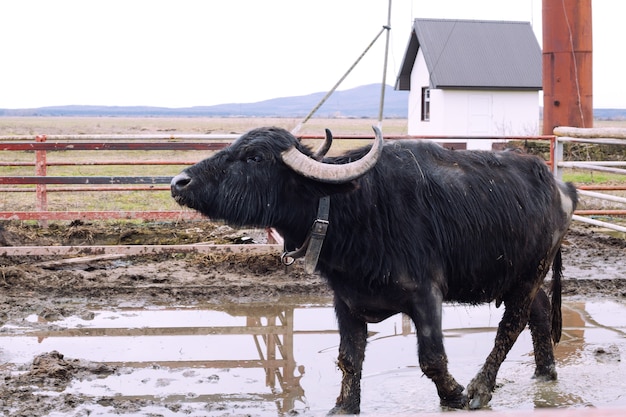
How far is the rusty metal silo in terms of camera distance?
18.6 meters

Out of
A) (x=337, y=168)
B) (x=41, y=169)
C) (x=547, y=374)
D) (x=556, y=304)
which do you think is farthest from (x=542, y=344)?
(x=41, y=169)

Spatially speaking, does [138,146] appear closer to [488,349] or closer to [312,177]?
→ [488,349]

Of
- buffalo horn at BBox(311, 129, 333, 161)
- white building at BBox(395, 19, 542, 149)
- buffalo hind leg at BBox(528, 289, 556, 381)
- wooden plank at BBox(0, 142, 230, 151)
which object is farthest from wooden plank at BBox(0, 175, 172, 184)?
white building at BBox(395, 19, 542, 149)

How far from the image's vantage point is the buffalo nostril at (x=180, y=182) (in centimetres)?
485

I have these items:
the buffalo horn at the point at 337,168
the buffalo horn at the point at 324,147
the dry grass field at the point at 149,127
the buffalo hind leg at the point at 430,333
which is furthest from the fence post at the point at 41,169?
the dry grass field at the point at 149,127

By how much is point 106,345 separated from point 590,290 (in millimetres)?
5154

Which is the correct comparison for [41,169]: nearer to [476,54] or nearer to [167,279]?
[167,279]

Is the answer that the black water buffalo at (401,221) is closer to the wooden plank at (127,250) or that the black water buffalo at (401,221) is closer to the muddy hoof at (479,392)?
the muddy hoof at (479,392)

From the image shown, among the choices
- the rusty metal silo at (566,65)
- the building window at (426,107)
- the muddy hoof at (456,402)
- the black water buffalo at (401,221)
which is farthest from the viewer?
the building window at (426,107)

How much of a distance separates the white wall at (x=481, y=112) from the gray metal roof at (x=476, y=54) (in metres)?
0.54

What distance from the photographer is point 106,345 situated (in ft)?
23.9

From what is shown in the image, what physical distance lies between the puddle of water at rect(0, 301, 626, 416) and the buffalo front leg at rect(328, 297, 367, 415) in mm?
312

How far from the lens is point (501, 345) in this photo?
5973mm

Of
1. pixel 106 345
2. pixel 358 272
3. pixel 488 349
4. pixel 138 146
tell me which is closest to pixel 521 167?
pixel 358 272
